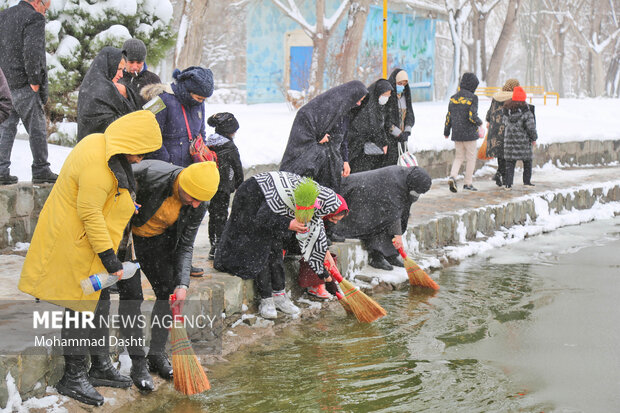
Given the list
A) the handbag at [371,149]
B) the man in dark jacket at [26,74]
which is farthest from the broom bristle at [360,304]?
the man in dark jacket at [26,74]

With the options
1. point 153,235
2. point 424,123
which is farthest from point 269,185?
point 424,123

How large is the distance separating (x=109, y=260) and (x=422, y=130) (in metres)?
11.9

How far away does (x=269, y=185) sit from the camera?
246 inches

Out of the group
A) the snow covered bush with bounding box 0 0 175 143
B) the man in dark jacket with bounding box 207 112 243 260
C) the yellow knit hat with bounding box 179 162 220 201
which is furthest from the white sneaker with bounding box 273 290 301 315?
the snow covered bush with bounding box 0 0 175 143

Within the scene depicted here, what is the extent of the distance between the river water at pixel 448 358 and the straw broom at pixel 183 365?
8 cm

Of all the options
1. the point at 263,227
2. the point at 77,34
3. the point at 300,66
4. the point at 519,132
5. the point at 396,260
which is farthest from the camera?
the point at 300,66

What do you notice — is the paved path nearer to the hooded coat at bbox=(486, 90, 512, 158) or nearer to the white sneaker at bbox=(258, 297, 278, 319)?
the white sneaker at bbox=(258, 297, 278, 319)

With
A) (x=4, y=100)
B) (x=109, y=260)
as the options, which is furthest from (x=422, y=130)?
(x=109, y=260)

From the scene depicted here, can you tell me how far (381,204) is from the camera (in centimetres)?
782

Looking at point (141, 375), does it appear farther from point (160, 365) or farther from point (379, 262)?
point (379, 262)

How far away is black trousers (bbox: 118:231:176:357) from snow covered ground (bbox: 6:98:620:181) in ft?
11.2

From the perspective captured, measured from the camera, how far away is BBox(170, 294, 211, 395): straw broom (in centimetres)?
491

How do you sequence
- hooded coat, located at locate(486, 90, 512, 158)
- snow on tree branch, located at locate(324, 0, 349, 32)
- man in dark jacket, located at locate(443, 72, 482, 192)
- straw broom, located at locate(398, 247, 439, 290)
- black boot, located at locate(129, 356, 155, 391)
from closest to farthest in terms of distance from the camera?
black boot, located at locate(129, 356, 155, 391)
straw broom, located at locate(398, 247, 439, 290)
man in dark jacket, located at locate(443, 72, 482, 192)
hooded coat, located at locate(486, 90, 512, 158)
snow on tree branch, located at locate(324, 0, 349, 32)

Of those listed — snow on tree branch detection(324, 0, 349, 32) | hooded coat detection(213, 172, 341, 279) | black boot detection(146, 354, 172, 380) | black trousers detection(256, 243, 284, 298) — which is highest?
snow on tree branch detection(324, 0, 349, 32)
